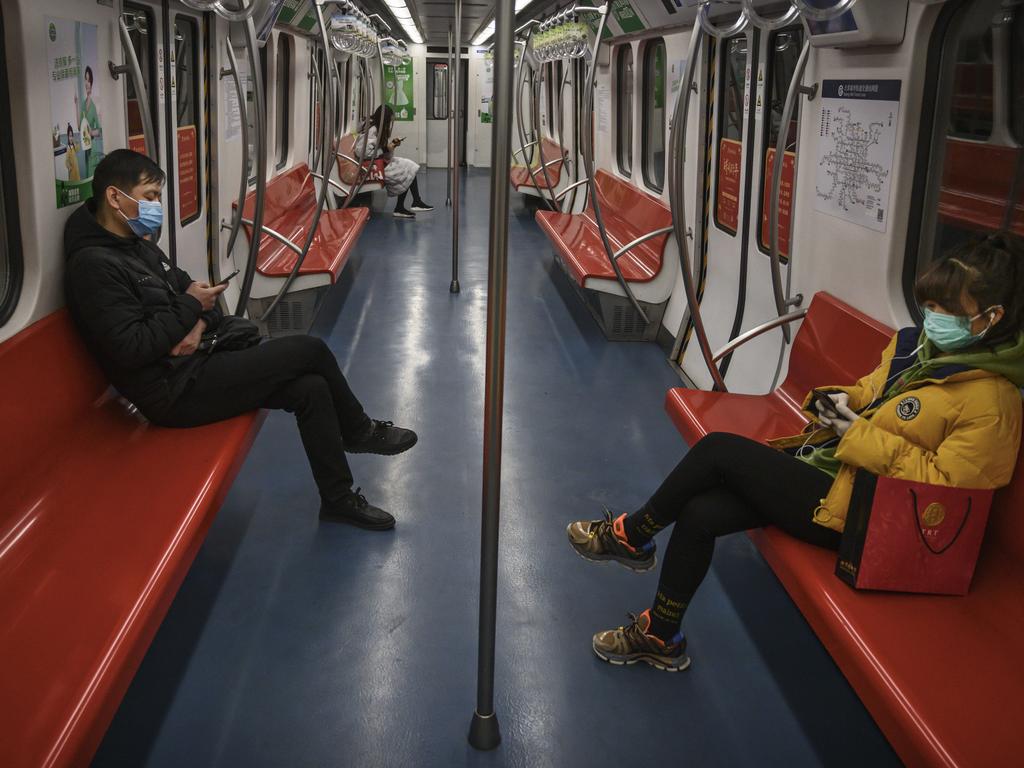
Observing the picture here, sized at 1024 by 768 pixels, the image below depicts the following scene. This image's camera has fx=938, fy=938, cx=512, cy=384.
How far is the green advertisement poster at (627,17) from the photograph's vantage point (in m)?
6.57

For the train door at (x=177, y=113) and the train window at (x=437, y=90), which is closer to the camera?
the train door at (x=177, y=113)

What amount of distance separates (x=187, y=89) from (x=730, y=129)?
2999 millimetres

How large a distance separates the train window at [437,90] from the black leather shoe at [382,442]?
14891 mm

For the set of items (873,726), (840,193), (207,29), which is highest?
(207,29)

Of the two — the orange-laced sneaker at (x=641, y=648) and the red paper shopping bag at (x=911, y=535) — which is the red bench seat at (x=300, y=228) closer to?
the orange-laced sneaker at (x=641, y=648)

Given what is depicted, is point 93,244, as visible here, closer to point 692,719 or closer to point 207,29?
point 692,719

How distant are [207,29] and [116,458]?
10.9ft

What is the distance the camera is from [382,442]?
3.68m

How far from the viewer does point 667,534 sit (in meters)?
3.47

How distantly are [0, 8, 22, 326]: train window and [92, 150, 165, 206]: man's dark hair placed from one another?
0.84 feet

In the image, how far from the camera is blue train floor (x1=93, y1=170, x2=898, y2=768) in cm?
233

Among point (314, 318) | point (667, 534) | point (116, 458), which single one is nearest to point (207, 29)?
point (314, 318)

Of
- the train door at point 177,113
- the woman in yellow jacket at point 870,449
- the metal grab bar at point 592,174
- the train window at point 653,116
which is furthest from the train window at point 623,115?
the woman in yellow jacket at point 870,449

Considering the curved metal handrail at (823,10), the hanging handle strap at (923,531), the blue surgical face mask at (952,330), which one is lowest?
the hanging handle strap at (923,531)
